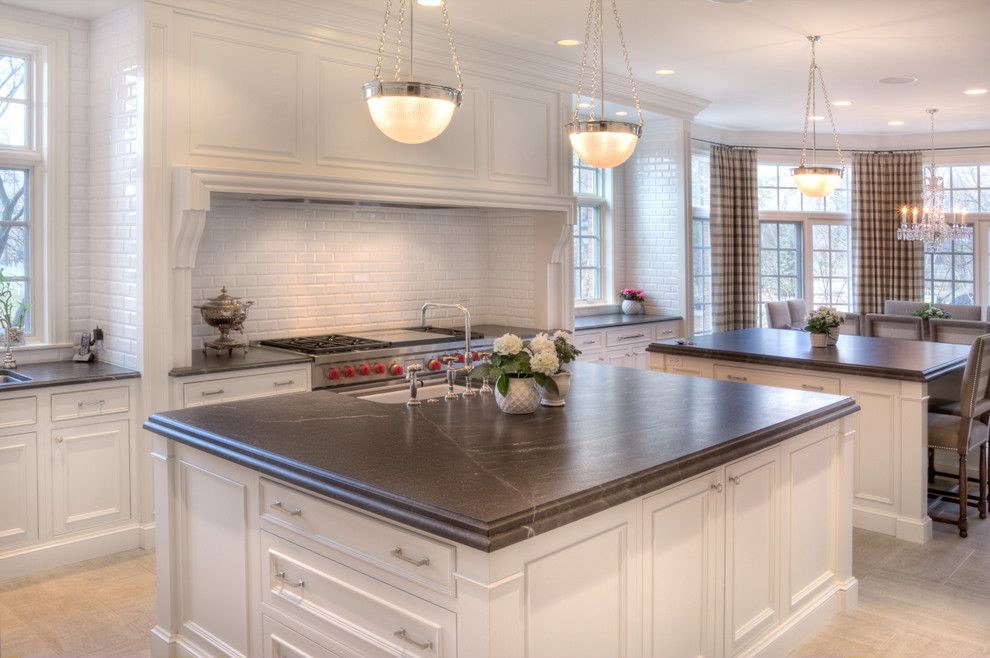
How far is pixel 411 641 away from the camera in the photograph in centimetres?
208

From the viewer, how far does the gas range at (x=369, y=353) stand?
4.62m

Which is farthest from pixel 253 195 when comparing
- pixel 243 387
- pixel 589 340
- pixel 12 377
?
pixel 589 340

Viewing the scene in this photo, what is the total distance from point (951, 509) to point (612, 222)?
411 centimetres

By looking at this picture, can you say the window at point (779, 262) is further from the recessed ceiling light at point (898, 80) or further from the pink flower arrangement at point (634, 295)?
the recessed ceiling light at point (898, 80)

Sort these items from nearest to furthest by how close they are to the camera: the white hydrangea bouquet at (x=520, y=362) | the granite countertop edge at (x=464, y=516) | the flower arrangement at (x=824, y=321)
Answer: the granite countertop edge at (x=464, y=516) < the white hydrangea bouquet at (x=520, y=362) < the flower arrangement at (x=824, y=321)

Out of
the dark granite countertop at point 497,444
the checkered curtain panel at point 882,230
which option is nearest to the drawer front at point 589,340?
the dark granite countertop at point 497,444

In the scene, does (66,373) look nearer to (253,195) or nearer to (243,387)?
(243,387)

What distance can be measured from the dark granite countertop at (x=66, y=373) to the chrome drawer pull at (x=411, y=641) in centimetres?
261

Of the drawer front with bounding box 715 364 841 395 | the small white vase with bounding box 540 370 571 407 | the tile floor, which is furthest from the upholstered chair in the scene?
the small white vase with bounding box 540 370 571 407

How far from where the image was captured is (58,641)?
10.8ft

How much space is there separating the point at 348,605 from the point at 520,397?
3.19 feet

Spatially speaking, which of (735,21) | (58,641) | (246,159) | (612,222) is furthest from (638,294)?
(58,641)

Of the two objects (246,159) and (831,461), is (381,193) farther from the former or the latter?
(831,461)

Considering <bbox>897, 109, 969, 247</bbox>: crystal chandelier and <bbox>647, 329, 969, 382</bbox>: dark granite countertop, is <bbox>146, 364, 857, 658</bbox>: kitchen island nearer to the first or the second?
<bbox>647, 329, 969, 382</bbox>: dark granite countertop
